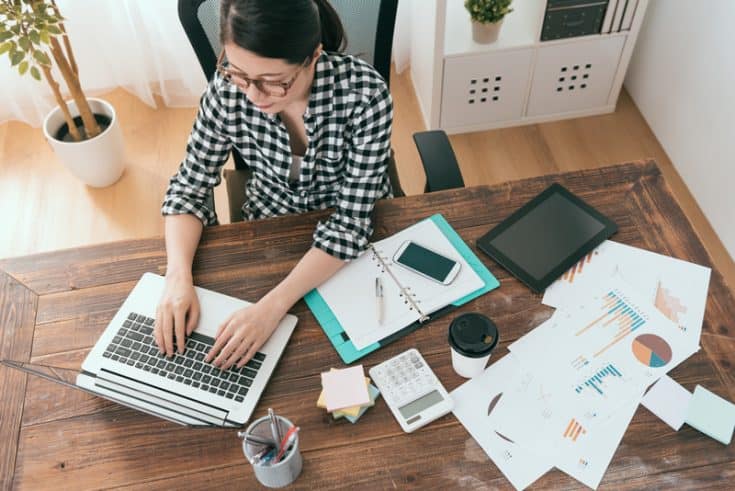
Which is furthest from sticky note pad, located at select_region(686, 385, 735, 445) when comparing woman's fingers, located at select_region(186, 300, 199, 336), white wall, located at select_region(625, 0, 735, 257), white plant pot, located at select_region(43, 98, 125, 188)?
white plant pot, located at select_region(43, 98, 125, 188)

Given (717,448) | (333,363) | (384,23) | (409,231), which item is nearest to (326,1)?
(384,23)

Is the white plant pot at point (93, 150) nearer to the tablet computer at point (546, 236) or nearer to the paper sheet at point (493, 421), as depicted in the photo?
the tablet computer at point (546, 236)

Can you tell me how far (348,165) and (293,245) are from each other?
197 mm

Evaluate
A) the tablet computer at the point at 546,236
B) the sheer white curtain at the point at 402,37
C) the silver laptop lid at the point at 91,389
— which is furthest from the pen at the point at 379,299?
the sheer white curtain at the point at 402,37

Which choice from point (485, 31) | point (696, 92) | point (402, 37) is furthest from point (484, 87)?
point (696, 92)

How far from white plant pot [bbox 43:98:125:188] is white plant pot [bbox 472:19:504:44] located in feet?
4.30

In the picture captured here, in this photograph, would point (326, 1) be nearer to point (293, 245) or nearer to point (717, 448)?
point (293, 245)

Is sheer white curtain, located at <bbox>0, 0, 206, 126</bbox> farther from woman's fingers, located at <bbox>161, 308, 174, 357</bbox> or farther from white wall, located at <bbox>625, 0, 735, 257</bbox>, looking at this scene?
white wall, located at <bbox>625, 0, 735, 257</bbox>

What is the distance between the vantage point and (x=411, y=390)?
114 cm

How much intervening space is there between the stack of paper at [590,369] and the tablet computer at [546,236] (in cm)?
3

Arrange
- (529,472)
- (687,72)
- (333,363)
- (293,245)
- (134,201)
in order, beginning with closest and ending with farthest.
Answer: (529,472) < (333,363) < (293,245) < (687,72) < (134,201)

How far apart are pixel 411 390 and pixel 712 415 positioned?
0.49 meters

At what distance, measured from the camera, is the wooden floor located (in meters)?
2.46

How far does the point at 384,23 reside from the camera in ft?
4.69
